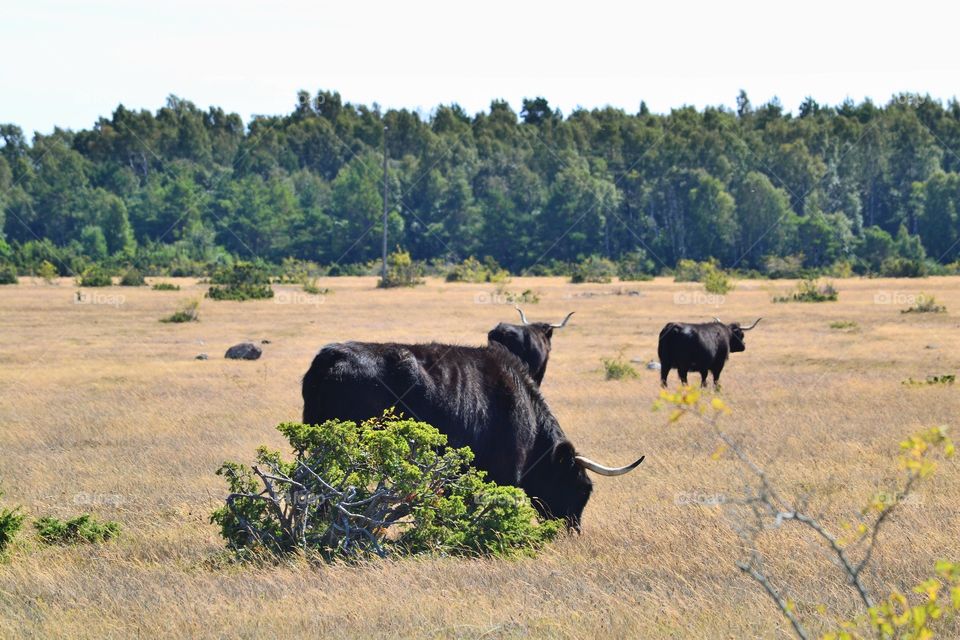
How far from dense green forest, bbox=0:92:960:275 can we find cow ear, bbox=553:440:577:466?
195 feet

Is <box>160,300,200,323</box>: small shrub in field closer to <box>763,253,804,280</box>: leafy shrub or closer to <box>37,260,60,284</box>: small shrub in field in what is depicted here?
<box>37,260,60,284</box>: small shrub in field

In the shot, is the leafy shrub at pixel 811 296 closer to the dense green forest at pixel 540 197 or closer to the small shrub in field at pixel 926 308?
the small shrub in field at pixel 926 308

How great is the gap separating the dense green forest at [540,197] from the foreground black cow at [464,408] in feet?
193

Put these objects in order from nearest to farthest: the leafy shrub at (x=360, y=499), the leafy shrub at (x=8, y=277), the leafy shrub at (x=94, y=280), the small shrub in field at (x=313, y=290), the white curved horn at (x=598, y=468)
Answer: the leafy shrub at (x=360, y=499) → the white curved horn at (x=598, y=468) → the small shrub in field at (x=313, y=290) → the leafy shrub at (x=94, y=280) → the leafy shrub at (x=8, y=277)

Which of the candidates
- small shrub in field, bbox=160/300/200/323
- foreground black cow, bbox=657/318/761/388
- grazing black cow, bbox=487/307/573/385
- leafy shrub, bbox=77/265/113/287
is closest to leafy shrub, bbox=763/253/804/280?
leafy shrub, bbox=77/265/113/287

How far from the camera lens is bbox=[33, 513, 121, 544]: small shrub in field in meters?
8.12

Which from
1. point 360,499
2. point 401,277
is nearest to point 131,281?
point 401,277

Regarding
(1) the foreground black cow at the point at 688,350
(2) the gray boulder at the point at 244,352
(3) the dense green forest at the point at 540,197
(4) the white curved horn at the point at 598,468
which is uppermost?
(3) the dense green forest at the point at 540,197

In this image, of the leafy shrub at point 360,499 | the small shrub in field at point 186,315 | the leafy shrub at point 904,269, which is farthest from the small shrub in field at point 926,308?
the leafy shrub at point 360,499

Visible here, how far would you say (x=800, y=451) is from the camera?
12359 millimetres

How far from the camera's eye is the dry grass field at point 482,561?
602 centimetres

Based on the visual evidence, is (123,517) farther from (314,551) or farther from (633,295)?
(633,295)

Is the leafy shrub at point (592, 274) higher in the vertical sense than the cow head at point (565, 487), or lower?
lower

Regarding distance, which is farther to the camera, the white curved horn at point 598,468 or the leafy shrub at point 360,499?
the white curved horn at point 598,468
